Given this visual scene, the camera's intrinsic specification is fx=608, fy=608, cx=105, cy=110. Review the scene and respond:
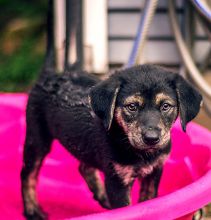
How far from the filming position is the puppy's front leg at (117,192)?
238 cm

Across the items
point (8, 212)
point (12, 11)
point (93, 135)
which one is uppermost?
point (93, 135)

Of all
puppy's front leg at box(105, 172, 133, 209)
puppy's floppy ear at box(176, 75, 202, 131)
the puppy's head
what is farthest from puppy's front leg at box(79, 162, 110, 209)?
puppy's floppy ear at box(176, 75, 202, 131)

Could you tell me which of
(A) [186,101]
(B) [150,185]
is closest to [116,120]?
(A) [186,101]

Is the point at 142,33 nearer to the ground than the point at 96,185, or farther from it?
farther from it

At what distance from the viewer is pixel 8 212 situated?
10.2 ft

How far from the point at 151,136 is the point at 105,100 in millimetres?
242

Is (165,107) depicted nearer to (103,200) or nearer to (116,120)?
(116,120)

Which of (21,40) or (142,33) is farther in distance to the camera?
(21,40)

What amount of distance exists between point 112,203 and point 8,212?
0.90 m

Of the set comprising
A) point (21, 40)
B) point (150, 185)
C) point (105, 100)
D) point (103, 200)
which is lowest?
point (21, 40)

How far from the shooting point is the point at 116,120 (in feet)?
7.70

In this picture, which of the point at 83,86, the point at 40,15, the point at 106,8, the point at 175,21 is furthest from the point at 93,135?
the point at 40,15

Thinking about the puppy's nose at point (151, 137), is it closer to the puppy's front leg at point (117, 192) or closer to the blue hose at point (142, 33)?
the puppy's front leg at point (117, 192)

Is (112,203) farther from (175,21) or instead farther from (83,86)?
(175,21)
